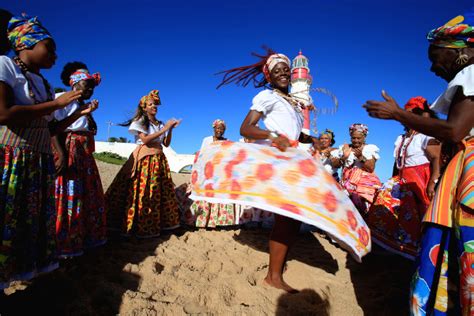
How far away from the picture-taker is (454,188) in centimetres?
141

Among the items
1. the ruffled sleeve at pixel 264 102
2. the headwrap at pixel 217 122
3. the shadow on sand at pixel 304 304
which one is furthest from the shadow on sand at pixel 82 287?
the headwrap at pixel 217 122

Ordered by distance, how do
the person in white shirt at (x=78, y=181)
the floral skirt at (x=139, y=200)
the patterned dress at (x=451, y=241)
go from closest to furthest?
the patterned dress at (x=451, y=241) < the person in white shirt at (x=78, y=181) < the floral skirt at (x=139, y=200)

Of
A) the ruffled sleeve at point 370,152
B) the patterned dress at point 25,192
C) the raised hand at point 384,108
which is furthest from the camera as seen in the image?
the ruffled sleeve at point 370,152

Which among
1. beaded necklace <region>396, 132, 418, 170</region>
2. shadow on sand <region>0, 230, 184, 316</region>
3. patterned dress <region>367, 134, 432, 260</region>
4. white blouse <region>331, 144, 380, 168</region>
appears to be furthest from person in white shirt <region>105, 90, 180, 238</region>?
beaded necklace <region>396, 132, 418, 170</region>

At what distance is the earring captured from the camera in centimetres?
142

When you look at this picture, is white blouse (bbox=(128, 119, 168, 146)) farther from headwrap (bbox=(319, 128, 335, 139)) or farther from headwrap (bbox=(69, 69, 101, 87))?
headwrap (bbox=(319, 128, 335, 139))

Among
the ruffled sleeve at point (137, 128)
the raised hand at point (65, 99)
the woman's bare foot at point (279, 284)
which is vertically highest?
the ruffled sleeve at point (137, 128)

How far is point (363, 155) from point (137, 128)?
3249 millimetres

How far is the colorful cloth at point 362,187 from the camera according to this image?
4.21 metres

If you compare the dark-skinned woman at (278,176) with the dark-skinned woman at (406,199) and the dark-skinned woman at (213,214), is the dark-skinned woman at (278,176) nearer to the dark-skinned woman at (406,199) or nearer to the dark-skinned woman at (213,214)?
the dark-skinned woman at (406,199)

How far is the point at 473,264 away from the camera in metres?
1.24

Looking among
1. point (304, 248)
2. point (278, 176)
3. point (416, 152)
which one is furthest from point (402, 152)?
point (278, 176)

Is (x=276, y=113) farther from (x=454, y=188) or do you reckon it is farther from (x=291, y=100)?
(x=454, y=188)

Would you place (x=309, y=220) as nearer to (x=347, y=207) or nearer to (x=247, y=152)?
(x=347, y=207)
